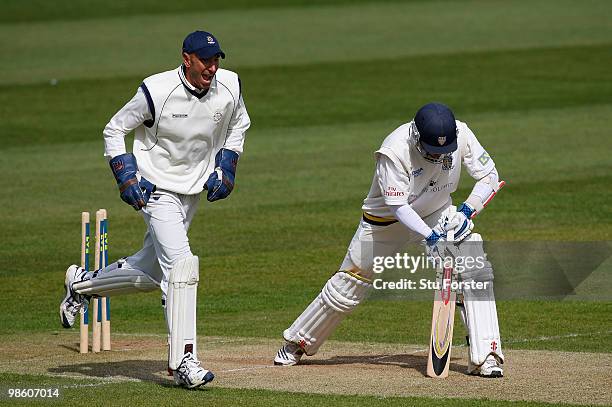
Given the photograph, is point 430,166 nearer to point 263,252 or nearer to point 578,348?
point 578,348

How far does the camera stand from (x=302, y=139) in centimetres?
2034

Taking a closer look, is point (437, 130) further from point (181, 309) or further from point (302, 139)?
point (302, 139)

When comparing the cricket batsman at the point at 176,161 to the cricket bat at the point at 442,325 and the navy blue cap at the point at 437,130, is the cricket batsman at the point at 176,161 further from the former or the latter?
the cricket bat at the point at 442,325

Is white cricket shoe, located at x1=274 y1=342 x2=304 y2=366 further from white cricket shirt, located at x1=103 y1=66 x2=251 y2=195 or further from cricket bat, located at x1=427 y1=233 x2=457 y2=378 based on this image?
white cricket shirt, located at x1=103 y1=66 x2=251 y2=195

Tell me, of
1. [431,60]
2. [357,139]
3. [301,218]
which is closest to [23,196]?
[301,218]

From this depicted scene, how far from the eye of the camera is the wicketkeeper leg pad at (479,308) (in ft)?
27.8

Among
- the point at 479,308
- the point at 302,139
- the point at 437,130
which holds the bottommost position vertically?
the point at 479,308

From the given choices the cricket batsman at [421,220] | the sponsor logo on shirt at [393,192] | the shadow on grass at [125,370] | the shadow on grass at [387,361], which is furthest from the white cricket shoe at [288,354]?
the sponsor logo on shirt at [393,192]

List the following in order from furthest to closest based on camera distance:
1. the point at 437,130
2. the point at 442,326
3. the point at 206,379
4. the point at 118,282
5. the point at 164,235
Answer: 1. the point at 118,282
2. the point at 442,326
3. the point at 164,235
4. the point at 437,130
5. the point at 206,379

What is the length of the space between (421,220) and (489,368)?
103cm

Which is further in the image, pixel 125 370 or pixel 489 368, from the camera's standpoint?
pixel 125 370

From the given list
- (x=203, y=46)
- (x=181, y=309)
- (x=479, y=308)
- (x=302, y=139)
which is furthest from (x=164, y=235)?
(x=302, y=139)

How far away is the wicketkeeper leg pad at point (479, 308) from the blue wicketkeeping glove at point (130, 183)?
207 centimetres

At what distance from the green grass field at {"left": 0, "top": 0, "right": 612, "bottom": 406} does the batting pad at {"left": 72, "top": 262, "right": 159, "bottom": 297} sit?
0.76m
